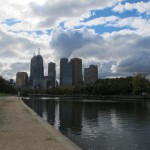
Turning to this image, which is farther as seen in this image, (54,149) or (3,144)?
(3,144)

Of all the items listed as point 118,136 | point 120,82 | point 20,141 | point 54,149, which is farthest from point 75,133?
point 120,82

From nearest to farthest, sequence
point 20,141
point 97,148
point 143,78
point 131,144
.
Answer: point 20,141 < point 97,148 < point 131,144 < point 143,78

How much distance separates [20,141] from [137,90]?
151m

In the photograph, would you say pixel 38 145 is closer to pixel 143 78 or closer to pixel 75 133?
pixel 75 133

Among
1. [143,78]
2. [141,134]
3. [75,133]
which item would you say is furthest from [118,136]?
[143,78]

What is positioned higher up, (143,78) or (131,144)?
(143,78)

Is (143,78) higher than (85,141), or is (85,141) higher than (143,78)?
(143,78)

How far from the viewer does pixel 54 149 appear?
672 inches

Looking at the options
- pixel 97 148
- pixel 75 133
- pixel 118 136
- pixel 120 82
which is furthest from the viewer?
pixel 120 82

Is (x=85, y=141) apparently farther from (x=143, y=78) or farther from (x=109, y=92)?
(x=109, y=92)

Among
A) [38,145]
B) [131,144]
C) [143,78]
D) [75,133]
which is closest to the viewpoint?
[38,145]

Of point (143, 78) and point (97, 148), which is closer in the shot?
point (97, 148)

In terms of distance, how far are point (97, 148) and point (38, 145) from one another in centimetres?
511

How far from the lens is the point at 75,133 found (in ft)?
96.3
